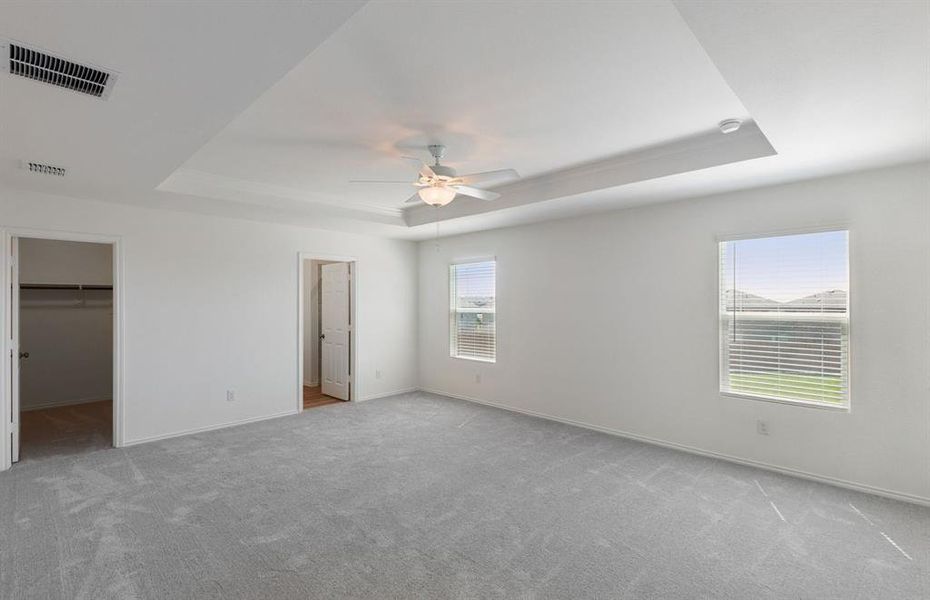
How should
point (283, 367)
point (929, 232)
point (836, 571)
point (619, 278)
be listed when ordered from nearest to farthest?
1. point (836, 571)
2. point (929, 232)
3. point (619, 278)
4. point (283, 367)

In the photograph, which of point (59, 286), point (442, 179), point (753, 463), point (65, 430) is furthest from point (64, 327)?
point (753, 463)

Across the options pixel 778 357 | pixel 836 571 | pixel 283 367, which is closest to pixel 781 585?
pixel 836 571

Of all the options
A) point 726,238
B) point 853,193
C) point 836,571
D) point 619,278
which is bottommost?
point 836,571

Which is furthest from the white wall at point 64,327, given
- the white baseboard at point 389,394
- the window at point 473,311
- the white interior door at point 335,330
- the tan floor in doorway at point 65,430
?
the window at point 473,311

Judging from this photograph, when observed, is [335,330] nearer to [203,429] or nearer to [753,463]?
[203,429]

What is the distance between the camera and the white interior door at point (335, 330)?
6598 mm

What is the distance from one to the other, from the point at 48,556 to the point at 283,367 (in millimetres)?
3232

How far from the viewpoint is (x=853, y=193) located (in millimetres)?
3469

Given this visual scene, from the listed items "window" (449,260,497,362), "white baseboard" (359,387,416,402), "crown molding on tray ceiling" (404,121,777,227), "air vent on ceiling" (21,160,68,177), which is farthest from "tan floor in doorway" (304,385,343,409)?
"air vent on ceiling" (21,160,68,177)

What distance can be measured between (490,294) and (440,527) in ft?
12.2

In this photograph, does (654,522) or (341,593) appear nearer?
(341,593)

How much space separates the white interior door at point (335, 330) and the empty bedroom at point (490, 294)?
1.08ft

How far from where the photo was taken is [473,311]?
254 inches

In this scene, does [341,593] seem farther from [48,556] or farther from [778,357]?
[778,357]
